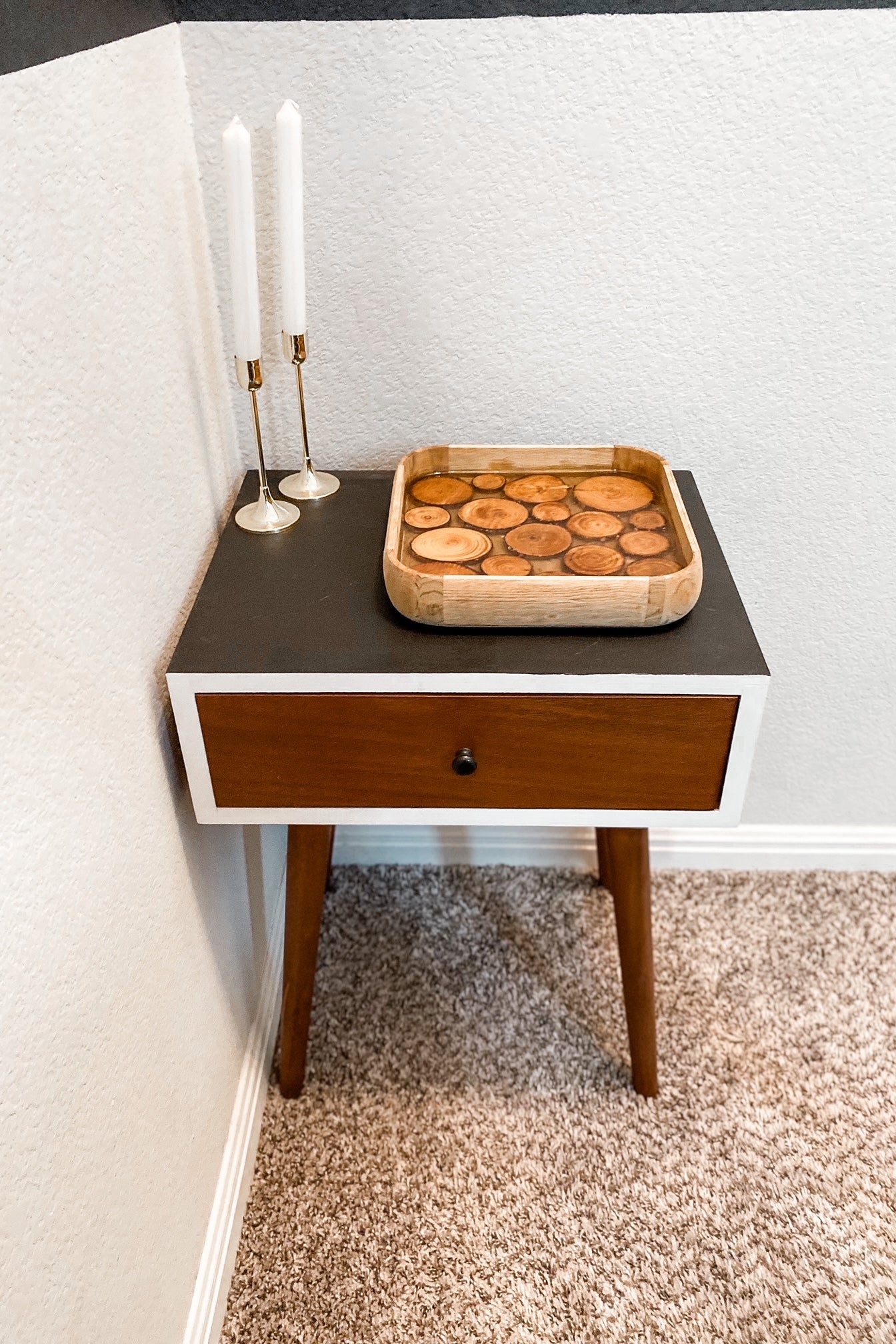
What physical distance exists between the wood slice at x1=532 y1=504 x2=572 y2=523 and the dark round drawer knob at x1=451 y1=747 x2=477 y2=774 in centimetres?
24

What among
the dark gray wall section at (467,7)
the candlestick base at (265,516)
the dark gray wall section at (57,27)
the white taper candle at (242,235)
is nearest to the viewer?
the dark gray wall section at (57,27)

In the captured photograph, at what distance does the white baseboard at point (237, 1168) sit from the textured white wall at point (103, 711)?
0.04 meters

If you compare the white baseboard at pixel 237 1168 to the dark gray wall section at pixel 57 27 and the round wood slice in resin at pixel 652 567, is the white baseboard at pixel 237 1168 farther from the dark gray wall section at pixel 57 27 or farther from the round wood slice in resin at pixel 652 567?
the dark gray wall section at pixel 57 27

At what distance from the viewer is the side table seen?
792mm

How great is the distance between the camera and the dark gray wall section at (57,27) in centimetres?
53

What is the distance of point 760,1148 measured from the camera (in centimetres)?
109

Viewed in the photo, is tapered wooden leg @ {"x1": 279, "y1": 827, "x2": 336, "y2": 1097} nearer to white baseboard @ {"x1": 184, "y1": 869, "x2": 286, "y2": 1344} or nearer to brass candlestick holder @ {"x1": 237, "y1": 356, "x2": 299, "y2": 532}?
white baseboard @ {"x1": 184, "y1": 869, "x2": 286, "y2": 1344}

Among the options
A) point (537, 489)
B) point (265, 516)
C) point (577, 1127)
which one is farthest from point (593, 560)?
point (577, 1127)

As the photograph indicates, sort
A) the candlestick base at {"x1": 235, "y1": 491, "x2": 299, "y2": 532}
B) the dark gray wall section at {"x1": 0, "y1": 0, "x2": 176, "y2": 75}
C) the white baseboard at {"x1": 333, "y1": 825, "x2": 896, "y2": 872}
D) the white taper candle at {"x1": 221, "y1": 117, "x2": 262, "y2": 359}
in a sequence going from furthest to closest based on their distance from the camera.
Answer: the white baseboard at {"x1": 333, "y1": 825, "x2": 896, "y2": 872} < the candlestick base at {"x1": 235, "y1": 491, "x2": 299, "y2": 532} < the white taper candle at {"x1": 221, "y1": 117, "x2": 262, "y2": 359} < the dark gray wall section at {"x1": 0, "y1": 0, "x2": 176, "y2": 75}

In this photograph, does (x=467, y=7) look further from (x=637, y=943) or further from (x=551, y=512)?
(x=637, y=943)

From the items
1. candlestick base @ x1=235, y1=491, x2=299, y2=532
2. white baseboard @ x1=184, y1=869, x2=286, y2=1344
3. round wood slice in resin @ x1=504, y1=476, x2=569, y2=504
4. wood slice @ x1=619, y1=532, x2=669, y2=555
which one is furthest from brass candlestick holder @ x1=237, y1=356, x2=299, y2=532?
white baseboard @ x1=184, y1=869, x2=286, y2=1344

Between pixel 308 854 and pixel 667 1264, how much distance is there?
0.55 meters

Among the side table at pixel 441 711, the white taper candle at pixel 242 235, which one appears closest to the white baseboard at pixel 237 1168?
the side table at pixel 441 711

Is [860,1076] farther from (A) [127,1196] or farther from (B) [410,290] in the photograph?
(B) [410,290]
